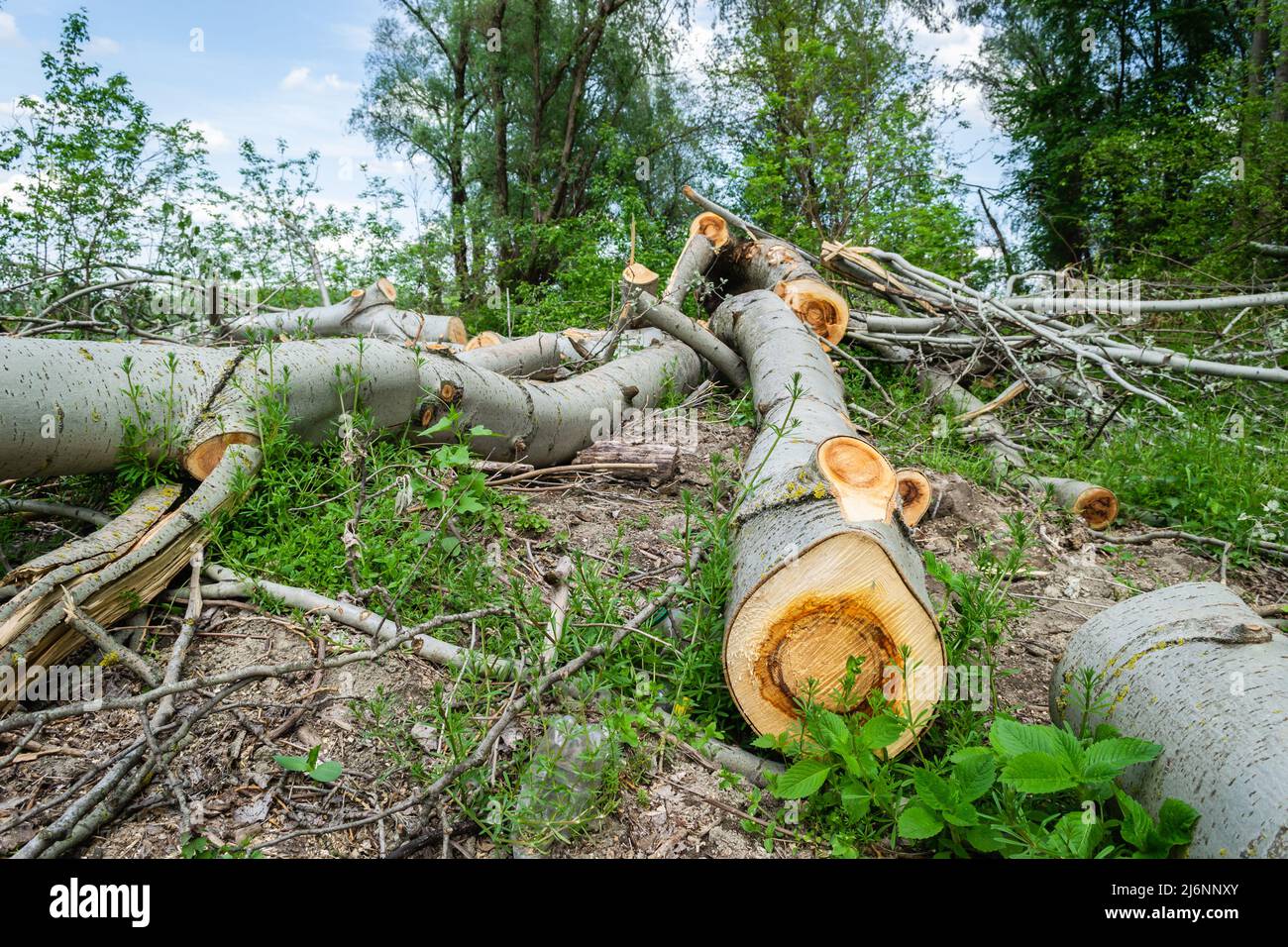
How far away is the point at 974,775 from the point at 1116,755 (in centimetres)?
31

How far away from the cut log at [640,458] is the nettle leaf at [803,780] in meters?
1.90

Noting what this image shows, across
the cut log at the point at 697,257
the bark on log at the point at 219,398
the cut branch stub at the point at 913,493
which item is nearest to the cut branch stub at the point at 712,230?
the cut log at the point at 697,257

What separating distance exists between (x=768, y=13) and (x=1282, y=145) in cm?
835

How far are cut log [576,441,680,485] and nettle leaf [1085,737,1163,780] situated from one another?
2.20m

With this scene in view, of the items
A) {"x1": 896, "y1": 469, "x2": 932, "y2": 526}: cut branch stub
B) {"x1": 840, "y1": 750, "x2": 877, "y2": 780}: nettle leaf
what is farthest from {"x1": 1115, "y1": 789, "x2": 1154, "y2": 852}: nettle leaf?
{"x1": 896, "y1": 469, "x2": 932, "y2": 526}: cut branch stub

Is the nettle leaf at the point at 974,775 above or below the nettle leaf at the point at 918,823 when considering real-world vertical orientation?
above

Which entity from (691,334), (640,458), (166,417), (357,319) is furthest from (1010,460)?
(357,319)

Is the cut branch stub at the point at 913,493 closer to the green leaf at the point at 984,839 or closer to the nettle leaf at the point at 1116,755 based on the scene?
the nettle leaf at the point at 1116,755

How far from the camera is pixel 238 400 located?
2.54 m

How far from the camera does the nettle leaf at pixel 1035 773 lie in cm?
145

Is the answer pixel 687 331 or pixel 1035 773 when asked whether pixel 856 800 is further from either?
pixel 687 331

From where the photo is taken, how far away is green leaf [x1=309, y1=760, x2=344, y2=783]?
1.60 metres
